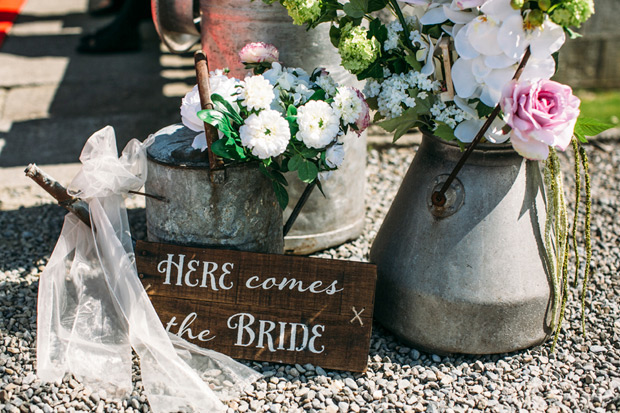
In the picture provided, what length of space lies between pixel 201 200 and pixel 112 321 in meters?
0.53

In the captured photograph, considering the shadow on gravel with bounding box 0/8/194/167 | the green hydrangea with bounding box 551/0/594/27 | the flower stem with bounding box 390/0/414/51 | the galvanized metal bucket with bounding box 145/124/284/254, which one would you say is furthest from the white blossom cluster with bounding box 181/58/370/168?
the shadow on gravel with bounding box 0/8/194/167

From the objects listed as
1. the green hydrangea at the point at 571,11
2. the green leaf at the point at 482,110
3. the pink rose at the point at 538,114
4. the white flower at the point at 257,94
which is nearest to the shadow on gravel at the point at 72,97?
the white flower at the point at 257,94

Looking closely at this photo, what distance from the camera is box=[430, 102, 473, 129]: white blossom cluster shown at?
1.83m

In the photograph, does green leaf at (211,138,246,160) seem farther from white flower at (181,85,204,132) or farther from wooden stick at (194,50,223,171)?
white flower at (181,85,204,132)

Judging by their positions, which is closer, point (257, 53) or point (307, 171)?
point (307, 171)

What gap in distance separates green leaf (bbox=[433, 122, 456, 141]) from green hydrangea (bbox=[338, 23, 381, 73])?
0.29 meters

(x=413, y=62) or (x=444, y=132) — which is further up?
(x=413, y=62)

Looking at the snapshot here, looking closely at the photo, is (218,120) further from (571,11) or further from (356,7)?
(571,11)

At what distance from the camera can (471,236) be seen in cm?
195

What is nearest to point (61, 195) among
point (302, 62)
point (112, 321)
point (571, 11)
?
point (112, 321)

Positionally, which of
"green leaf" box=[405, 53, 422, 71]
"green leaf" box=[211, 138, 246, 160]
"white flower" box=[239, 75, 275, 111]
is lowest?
"green leaf" box=[211, 138, 246, 160]

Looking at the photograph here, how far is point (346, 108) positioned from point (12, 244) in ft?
5.66

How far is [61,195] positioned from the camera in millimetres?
2070

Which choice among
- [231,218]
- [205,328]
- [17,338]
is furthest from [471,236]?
[17,338]
